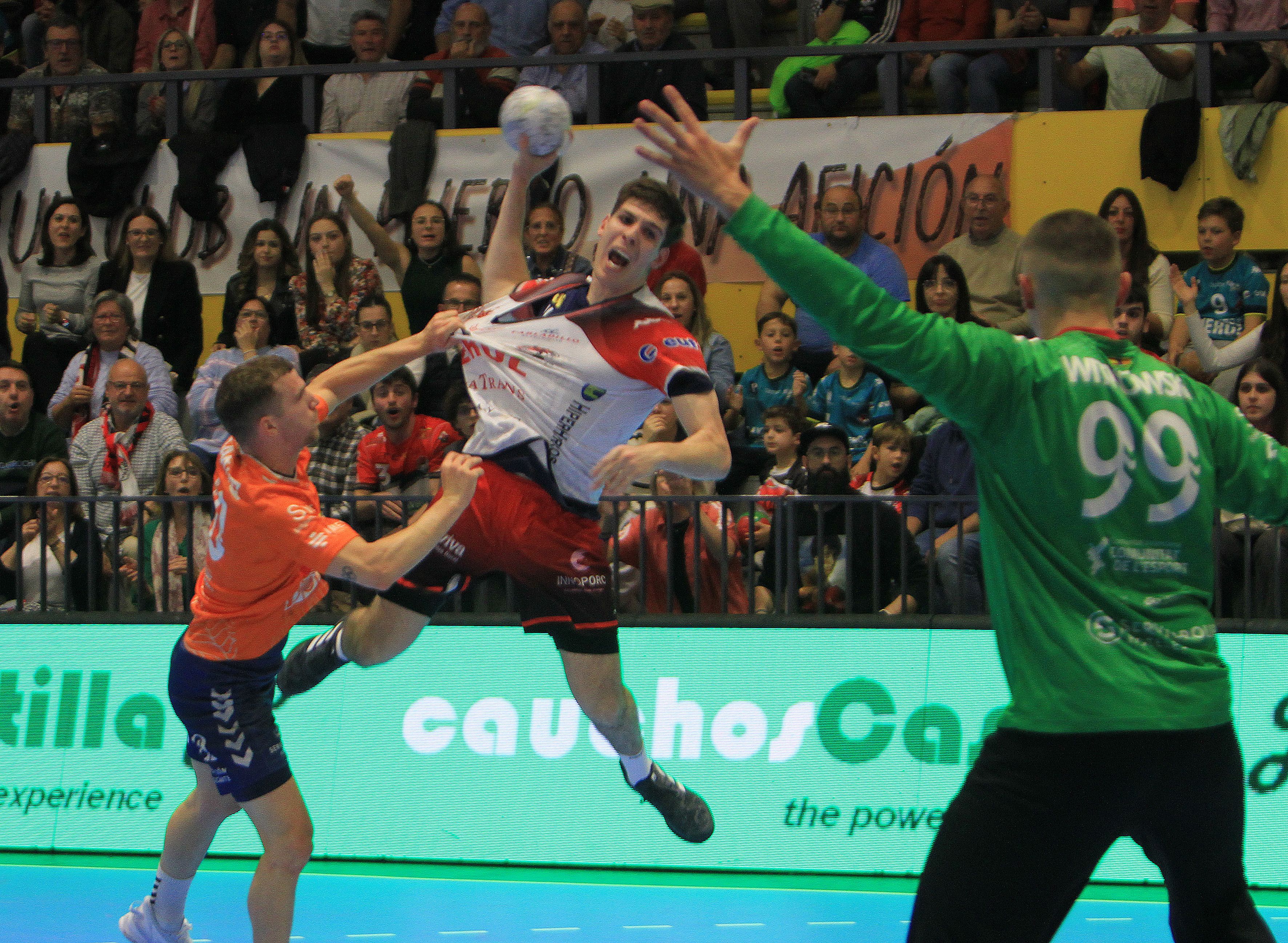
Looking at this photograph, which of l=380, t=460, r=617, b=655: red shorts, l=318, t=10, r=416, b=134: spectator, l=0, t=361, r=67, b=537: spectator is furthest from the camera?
l=318, t=10, r=416, b=134: spectator

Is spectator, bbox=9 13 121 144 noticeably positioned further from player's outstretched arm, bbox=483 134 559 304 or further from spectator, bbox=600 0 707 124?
player's outstretched arm, bbox=483 134 559 304

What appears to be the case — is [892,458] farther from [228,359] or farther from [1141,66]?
[228,359]

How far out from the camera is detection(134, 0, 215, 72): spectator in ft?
39.4

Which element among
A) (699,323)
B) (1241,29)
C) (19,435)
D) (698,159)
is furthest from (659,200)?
(1241,29)

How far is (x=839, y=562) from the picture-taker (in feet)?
23.0

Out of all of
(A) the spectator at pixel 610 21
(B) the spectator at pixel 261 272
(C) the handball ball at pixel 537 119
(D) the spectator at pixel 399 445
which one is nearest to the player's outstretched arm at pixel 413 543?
(C) the handball ball at pixel 537 119

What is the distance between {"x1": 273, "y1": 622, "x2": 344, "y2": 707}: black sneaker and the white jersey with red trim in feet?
3.16

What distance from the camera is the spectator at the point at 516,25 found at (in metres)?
11.2

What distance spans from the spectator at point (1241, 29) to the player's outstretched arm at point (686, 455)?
6.50 metres

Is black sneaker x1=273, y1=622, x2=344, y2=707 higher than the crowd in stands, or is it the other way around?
the crowd in stands

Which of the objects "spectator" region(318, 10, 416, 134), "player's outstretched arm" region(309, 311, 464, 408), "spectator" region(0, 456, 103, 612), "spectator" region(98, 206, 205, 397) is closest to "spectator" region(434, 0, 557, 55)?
"spectator" region(318, 10, 416, 134)

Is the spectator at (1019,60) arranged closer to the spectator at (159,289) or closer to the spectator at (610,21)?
the spectator at (610,21)

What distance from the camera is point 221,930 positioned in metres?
5.76

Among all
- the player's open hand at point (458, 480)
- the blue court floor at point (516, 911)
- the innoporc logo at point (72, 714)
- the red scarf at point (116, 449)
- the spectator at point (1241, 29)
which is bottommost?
the blue court floor at point (516, 911)
